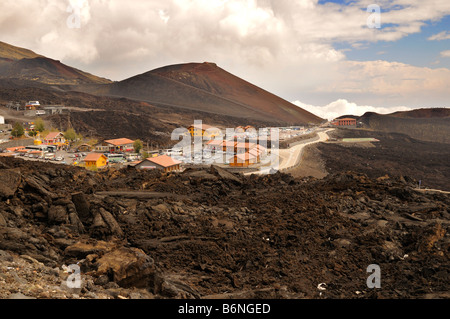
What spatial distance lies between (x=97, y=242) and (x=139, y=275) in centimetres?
240

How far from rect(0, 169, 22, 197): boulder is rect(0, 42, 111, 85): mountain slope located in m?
151

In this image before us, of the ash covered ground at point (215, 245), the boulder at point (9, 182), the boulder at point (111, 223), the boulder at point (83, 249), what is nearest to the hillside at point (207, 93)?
the ash covered ground at point (215, 245)

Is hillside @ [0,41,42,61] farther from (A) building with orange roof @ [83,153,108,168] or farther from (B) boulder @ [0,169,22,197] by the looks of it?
(B) boulder @ [0,169,22,197]

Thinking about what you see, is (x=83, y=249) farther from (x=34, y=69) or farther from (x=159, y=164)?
(x=34, y=69)

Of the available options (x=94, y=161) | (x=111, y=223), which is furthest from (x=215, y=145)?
(x=111, y=223)

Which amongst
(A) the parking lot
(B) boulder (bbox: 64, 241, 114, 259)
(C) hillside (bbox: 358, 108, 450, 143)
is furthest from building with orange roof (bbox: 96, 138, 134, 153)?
(C) hillside (bbox: 358, 108, 450, 143)

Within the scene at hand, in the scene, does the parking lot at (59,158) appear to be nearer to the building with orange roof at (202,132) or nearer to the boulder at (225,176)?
the boulder at (225,176)

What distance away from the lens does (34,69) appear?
158m

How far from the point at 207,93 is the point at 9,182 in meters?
126

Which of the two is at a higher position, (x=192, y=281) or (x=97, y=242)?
(x=97, y=242)

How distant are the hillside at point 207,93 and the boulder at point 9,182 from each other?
347ft
